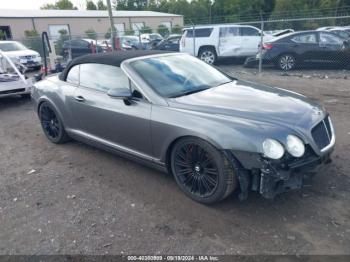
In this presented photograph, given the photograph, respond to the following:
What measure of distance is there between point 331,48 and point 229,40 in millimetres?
4084

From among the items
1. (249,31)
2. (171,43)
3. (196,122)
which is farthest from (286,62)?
(196,122)

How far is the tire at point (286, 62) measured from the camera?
11.5 m

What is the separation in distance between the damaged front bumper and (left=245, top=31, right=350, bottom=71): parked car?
912 centimetres

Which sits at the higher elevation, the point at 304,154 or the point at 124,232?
the point at 304,154

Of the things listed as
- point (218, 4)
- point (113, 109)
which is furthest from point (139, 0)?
point (113, 109)

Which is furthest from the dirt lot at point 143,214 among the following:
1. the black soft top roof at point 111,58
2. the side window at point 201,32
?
the side window at point 201,32

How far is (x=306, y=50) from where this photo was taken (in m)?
11.2

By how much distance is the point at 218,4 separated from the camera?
54.3 meters

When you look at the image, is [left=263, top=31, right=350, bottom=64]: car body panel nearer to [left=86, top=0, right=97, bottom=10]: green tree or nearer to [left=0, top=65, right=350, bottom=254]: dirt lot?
[left=0, top=65, right=350, bottom=254]: dirt lot

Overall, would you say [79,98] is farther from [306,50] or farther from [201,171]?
[306,50]

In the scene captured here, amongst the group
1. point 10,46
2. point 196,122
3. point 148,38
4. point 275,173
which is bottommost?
point 148,38

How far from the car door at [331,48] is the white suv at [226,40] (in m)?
3.04

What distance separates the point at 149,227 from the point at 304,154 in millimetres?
1625

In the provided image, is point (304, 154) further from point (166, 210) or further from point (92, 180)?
point (92, 180)
